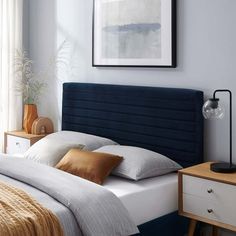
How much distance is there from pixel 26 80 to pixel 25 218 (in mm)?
2461

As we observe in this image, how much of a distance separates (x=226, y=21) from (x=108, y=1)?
1.07 meters

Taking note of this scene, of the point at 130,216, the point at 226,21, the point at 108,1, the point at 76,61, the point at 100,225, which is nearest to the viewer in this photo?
the point at 100,225

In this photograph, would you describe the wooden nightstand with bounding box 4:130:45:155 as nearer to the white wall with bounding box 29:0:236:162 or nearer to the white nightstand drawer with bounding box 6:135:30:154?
the white nightstand drawer with bounding box 6:135:30:154

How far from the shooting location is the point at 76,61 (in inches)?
152

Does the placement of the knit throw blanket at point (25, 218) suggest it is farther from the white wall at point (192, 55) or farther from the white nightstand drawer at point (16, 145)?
the white nightstand drawer at point (16, 145)

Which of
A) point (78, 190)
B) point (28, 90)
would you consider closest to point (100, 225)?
point (78, 190)

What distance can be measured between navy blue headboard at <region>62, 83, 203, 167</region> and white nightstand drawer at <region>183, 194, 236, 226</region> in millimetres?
345

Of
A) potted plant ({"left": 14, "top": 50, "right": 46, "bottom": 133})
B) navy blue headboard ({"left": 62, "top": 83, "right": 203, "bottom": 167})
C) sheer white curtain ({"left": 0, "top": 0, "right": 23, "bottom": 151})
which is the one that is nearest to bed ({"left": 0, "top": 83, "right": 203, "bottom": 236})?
navy blue headboard ({"left": 62, "top": 83, "right": 203, "bottom": 167})

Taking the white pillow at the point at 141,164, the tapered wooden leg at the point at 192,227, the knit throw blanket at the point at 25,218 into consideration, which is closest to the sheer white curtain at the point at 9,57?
the white pillow at the point at 141,164

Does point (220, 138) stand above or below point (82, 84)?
below

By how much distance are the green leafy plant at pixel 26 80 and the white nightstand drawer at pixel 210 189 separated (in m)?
2.04

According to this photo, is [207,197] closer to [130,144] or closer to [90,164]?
[90,164]

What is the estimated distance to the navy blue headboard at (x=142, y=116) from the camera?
2885 millimetres

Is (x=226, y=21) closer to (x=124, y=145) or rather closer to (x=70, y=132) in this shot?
(x=124, y=145)
